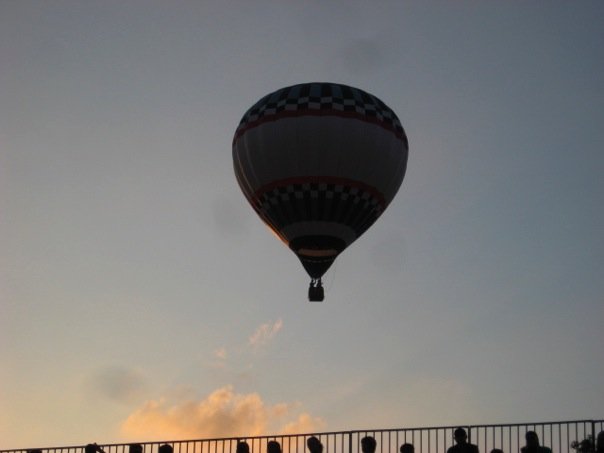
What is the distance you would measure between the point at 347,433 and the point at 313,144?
55.5 feet

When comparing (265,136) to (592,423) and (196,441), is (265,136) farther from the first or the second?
(592,423)

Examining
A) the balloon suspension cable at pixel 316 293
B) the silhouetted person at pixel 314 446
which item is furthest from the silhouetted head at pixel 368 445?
the balloon suspension cable at pixel 316 293

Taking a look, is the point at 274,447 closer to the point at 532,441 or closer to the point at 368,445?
the point at 368,445

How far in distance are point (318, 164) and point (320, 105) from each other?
214 cm

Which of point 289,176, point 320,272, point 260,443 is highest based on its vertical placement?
point 289,176

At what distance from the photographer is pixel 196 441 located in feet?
107

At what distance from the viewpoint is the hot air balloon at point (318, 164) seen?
4591 cm

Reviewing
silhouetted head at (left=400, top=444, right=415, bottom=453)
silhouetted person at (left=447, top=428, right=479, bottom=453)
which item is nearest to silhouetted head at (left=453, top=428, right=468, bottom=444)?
silhouetted person at (left=447, top=428, right=479, bottom=453)

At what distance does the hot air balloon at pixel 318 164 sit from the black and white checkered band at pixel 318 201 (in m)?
0.04

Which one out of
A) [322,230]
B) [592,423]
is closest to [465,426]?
[592,423]

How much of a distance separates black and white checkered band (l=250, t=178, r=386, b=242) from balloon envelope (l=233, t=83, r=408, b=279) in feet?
0.12

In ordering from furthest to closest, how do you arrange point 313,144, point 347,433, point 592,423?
point 313,144 → point 347,433 → point 592,423

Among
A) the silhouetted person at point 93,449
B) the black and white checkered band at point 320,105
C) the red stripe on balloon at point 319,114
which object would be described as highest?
the black and white checkered band at point 320,105

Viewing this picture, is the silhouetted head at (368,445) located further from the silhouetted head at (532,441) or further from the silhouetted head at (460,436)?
the silhouetted head at (532,441)
